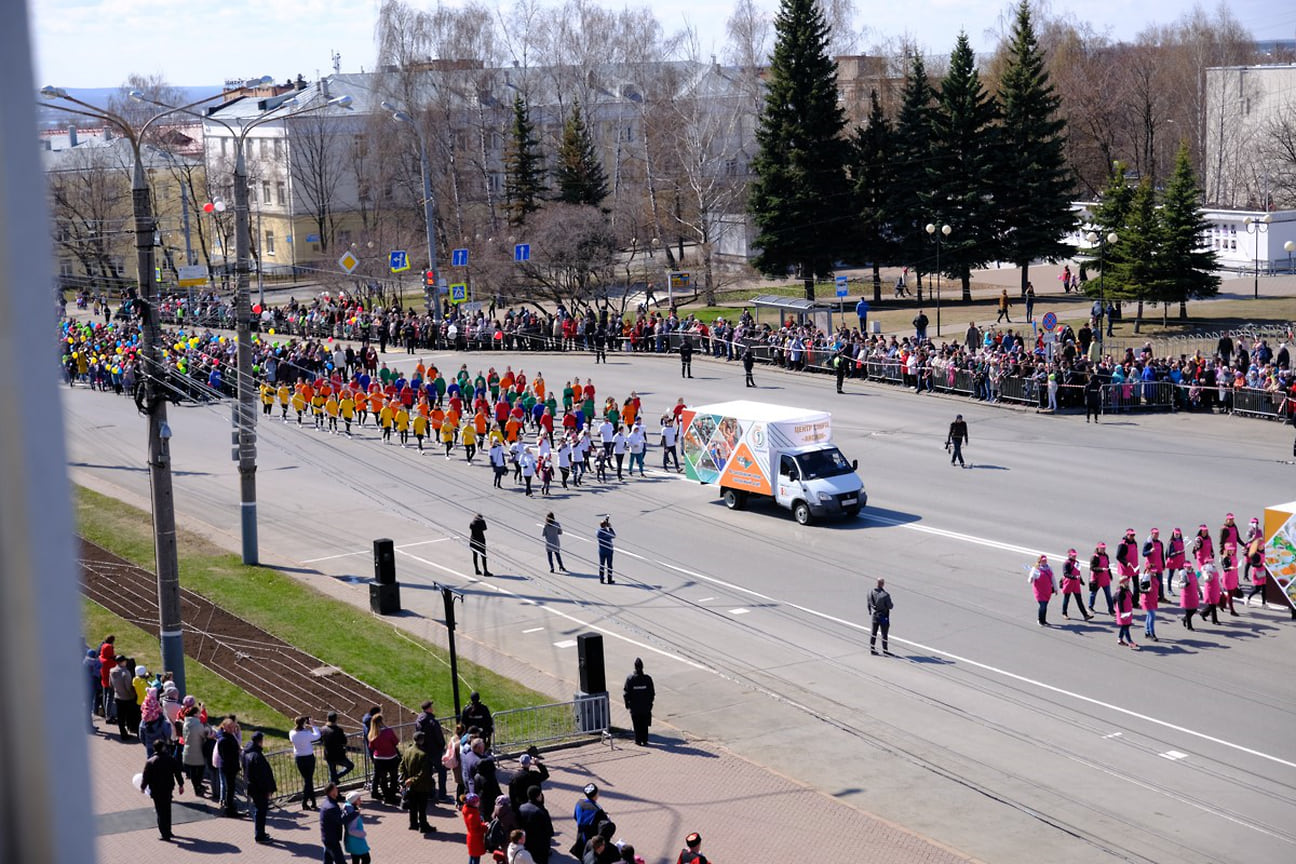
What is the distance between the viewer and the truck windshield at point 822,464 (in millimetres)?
29891

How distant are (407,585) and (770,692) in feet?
28.7

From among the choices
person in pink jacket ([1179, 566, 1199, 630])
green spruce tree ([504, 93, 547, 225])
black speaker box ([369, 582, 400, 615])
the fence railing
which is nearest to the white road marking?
black speaker box ([369, 582, 400, 615])

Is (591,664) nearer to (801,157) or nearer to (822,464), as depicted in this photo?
(822,464)

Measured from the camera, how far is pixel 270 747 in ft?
64.5

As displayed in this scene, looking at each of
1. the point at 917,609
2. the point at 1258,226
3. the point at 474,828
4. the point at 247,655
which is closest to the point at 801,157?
the point at 1258,226

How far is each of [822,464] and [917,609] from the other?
6236 millimetres

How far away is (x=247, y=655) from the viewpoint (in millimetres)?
23312

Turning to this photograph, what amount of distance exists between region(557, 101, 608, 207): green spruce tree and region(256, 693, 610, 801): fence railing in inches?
2259

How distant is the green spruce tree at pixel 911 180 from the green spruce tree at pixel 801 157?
7.90 ft

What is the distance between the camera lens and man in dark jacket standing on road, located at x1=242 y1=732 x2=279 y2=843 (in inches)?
628

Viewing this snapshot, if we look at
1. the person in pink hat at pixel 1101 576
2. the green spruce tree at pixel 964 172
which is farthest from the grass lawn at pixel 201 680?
the green spruce tree at pixel 964 172

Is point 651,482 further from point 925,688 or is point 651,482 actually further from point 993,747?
point 993,747

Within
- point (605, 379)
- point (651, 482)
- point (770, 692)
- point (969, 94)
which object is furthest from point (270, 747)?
point (969, 94)

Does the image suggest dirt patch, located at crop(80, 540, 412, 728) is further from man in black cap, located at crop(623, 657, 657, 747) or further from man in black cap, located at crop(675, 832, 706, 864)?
man in black cap, located at crop(675, 832, 706, 864)
